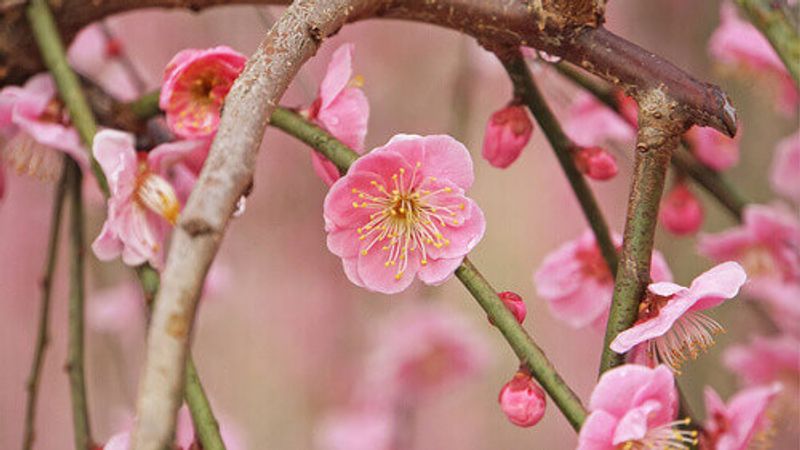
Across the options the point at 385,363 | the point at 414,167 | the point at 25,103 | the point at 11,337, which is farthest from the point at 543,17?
the point at 11,337

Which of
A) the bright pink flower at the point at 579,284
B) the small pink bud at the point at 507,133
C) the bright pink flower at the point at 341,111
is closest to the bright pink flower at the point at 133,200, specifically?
the bright pink flower at the point at 341,111

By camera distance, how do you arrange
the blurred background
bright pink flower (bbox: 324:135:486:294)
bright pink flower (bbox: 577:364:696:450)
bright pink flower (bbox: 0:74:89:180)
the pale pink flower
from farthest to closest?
the blurred background < the pale pink flower < bright pink flower (bbox: 0:74:89:180) < bright pink flower (bbox: 324:135:486:294) < bright pink flower (bbox: 577:364:696:450)

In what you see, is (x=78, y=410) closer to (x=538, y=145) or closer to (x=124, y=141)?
(x=124, y=141)

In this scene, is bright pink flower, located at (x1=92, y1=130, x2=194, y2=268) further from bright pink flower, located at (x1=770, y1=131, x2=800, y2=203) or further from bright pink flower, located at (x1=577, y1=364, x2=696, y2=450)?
bright pink flower, located at (x1=770, y1=131, x2=800, y2=203)

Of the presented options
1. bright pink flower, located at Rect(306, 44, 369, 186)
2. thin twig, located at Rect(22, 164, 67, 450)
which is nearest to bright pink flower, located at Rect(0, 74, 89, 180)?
thin twig, located at Rect(22, 164, 67, 450)

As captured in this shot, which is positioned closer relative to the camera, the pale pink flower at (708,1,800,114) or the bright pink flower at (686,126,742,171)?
the bright pink flower at (686,126,742,171)

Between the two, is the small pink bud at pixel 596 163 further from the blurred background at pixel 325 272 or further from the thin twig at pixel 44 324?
the blurred background at pixel 325 272
